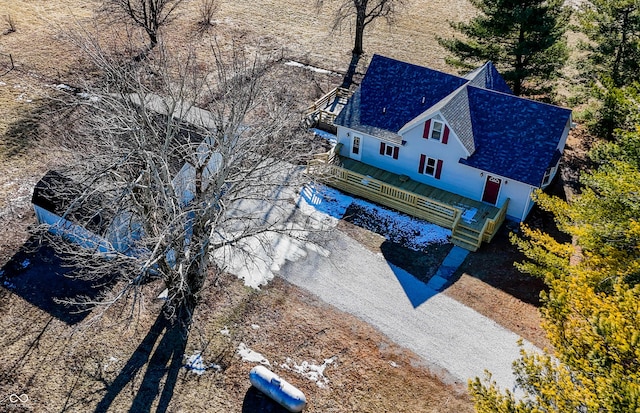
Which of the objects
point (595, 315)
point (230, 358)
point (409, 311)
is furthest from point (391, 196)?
point (595, 315)

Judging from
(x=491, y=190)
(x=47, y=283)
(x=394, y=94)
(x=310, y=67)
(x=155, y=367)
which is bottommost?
(x=155, y=367)

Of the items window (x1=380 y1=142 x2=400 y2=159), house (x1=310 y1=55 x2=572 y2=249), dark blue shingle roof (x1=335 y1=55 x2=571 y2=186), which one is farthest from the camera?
window (x1=380 y1=142 x2=400 y2=159)

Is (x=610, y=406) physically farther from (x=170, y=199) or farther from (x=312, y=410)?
(x=170, y=199)

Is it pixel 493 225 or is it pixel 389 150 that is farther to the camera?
pixel 389 150

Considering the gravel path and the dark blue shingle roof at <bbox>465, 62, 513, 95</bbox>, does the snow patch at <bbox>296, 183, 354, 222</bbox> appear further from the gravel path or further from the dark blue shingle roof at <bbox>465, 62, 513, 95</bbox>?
the dark blue shingle roof at <bbox>465, 62, 513, 95</bbox>

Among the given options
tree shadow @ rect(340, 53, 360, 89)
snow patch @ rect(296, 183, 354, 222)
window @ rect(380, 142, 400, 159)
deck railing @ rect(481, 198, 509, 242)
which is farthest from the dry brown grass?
tree shadow @ rect(340, 53, 360, 89)

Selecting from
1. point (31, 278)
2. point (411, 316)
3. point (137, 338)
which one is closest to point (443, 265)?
point (411, 316)

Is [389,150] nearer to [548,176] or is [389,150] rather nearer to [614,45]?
[548,176]
